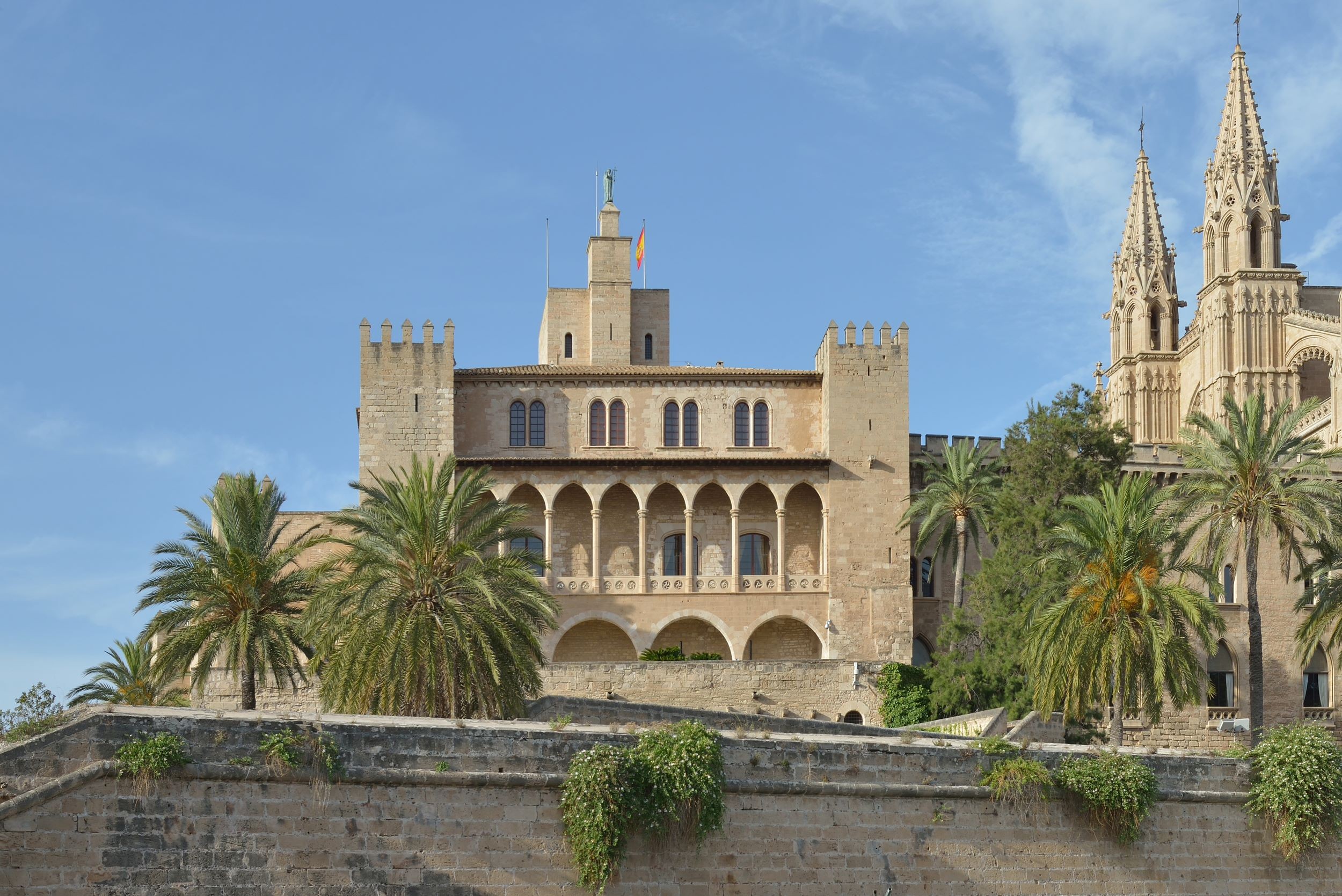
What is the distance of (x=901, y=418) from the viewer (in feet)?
168

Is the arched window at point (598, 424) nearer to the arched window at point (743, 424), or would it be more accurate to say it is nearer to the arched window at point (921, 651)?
the arched window at point (743, 424)

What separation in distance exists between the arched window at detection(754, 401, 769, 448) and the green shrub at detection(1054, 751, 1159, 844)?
29794 millimetres

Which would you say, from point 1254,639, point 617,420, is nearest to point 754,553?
point 617,420

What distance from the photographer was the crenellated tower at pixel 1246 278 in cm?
7181

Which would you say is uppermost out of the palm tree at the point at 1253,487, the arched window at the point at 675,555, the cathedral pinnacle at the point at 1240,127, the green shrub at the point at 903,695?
the cathedral pinnacle at the point at 1240,127

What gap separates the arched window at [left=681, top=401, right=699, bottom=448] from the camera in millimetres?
52156

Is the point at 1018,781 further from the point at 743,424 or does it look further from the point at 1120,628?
the point at 743,424

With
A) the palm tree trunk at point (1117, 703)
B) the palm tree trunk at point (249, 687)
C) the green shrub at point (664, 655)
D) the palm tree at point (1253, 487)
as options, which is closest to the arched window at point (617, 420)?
the green shrub at point (664, 655)

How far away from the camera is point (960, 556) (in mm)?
48781

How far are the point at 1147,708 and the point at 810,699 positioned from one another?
15425mm

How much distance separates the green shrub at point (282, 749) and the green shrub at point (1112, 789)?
9.78 m

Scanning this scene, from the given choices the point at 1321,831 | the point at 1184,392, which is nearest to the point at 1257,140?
the point at 1184,392

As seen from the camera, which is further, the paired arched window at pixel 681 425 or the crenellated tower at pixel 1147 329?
the crenellated tower at pixel 1147 329

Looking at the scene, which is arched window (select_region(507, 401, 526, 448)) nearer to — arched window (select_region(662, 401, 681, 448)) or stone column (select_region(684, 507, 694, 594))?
arched window (select_region(662, 401, 681, 448))
